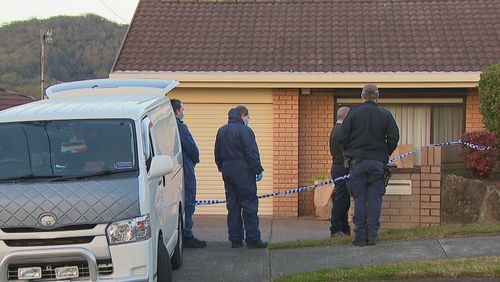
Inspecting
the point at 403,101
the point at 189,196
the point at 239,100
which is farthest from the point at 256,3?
the point at 189,196

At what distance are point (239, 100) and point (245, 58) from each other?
0.86 meters

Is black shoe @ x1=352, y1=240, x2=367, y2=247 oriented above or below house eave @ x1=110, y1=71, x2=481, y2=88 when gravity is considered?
below

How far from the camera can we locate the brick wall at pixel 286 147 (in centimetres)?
1409

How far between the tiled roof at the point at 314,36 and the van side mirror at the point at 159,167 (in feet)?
24.6

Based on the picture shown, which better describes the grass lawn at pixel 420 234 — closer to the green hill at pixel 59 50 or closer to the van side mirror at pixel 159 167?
the van side mirror at pixel 159 167

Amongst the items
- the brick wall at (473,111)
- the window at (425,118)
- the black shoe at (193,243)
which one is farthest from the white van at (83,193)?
the brick wall at (473,111)

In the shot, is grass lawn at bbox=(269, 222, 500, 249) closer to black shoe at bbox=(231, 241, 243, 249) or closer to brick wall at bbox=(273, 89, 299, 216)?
black shoe at bbox=(231, 241, 243, 249)

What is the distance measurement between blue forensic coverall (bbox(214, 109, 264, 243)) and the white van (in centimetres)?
151

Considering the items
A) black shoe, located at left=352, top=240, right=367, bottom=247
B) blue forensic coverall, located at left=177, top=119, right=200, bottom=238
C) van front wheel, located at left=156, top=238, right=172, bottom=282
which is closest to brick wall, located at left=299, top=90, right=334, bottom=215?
blue forensic coverall, located at left=177, top=119, right=200, bottom=238

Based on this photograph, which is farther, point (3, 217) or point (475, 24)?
point (475, 24)

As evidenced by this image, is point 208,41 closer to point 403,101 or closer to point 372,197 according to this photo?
point 403,101

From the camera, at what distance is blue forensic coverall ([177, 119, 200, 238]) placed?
954 centimetres

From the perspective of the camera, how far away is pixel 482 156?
1094cm

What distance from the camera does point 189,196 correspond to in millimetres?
9734
